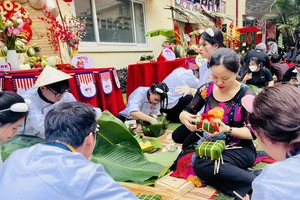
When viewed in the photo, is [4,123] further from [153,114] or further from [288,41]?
[288,41]

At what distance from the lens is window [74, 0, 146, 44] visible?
5035 millimetres

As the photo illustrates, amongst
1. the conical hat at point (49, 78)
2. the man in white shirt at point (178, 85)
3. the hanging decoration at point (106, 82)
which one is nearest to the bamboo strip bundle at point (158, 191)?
the conical hat at point (49, 78)

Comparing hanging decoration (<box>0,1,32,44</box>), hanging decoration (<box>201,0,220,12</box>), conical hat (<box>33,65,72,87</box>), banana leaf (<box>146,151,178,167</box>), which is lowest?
banana leaf (<box>146,151,178,167</box>)

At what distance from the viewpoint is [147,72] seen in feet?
13.5

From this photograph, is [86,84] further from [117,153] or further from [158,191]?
[158,191]

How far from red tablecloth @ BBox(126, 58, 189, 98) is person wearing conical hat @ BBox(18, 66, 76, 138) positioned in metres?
2.23

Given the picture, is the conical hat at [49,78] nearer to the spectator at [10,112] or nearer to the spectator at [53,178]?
the spectator at [10,112]

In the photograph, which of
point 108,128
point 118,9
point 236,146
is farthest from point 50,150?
point 118,9

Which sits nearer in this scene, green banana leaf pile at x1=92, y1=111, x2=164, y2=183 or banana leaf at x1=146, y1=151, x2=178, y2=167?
green banana leaf pile at x1=92, y1=111, x2=164, y2=183

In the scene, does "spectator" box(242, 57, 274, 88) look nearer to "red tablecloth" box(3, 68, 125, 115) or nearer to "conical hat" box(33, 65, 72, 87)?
"red tablecloth" box(3, 68, 125, 115)

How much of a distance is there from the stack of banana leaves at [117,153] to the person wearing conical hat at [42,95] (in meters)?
0.10

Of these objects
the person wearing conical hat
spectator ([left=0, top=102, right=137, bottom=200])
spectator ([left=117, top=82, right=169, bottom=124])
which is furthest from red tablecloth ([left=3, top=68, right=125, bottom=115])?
spectator ([left=0, top=102, right=137, bottom=200])

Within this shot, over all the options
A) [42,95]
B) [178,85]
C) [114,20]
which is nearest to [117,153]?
[42,95]

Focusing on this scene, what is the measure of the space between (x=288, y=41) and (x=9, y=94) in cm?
1513
